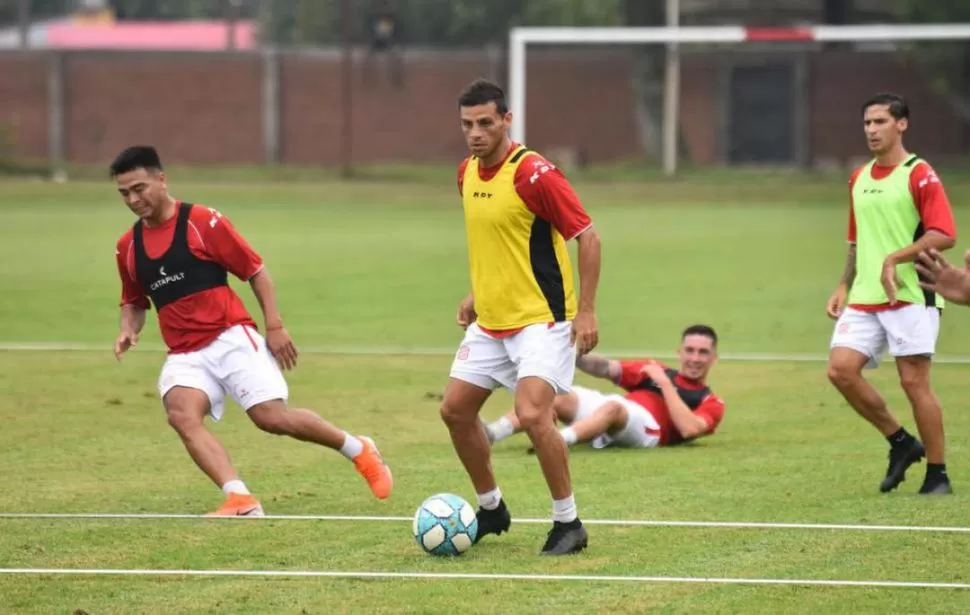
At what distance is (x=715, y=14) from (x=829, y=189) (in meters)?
17.7

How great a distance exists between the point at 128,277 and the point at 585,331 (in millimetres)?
3094

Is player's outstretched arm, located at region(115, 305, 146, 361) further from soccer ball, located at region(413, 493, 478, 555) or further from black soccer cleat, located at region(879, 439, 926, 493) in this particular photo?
black soccer cleat, located at region(879, 439, 926, 493)

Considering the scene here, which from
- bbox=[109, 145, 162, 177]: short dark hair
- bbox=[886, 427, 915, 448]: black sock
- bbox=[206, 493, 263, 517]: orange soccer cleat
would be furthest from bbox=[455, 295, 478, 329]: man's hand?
bbox=[886, 427, 915, 448]: black sock

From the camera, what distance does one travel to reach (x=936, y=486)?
10977 mm

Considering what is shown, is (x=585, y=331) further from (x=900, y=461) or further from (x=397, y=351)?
(x=397, y=351)

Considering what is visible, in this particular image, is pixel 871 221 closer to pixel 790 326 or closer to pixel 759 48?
pixel 790 326

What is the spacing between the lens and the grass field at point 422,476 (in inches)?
328

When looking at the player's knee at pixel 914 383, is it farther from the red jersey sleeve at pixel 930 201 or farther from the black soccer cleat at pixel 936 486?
the red jersey sleeve at pixel 930 201

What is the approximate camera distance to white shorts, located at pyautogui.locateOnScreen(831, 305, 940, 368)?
1110 centimetres

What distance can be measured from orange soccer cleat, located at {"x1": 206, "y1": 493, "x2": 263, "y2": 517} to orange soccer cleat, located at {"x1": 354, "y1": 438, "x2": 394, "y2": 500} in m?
0.71

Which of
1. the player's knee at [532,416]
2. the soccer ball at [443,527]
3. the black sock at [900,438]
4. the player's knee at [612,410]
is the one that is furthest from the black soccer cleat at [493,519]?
the player's knee at [612,410]

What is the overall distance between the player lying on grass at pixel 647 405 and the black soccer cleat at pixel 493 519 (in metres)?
2.97

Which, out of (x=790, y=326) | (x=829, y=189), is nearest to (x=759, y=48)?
(x=829, y=189)

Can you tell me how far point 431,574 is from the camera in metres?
8.69
